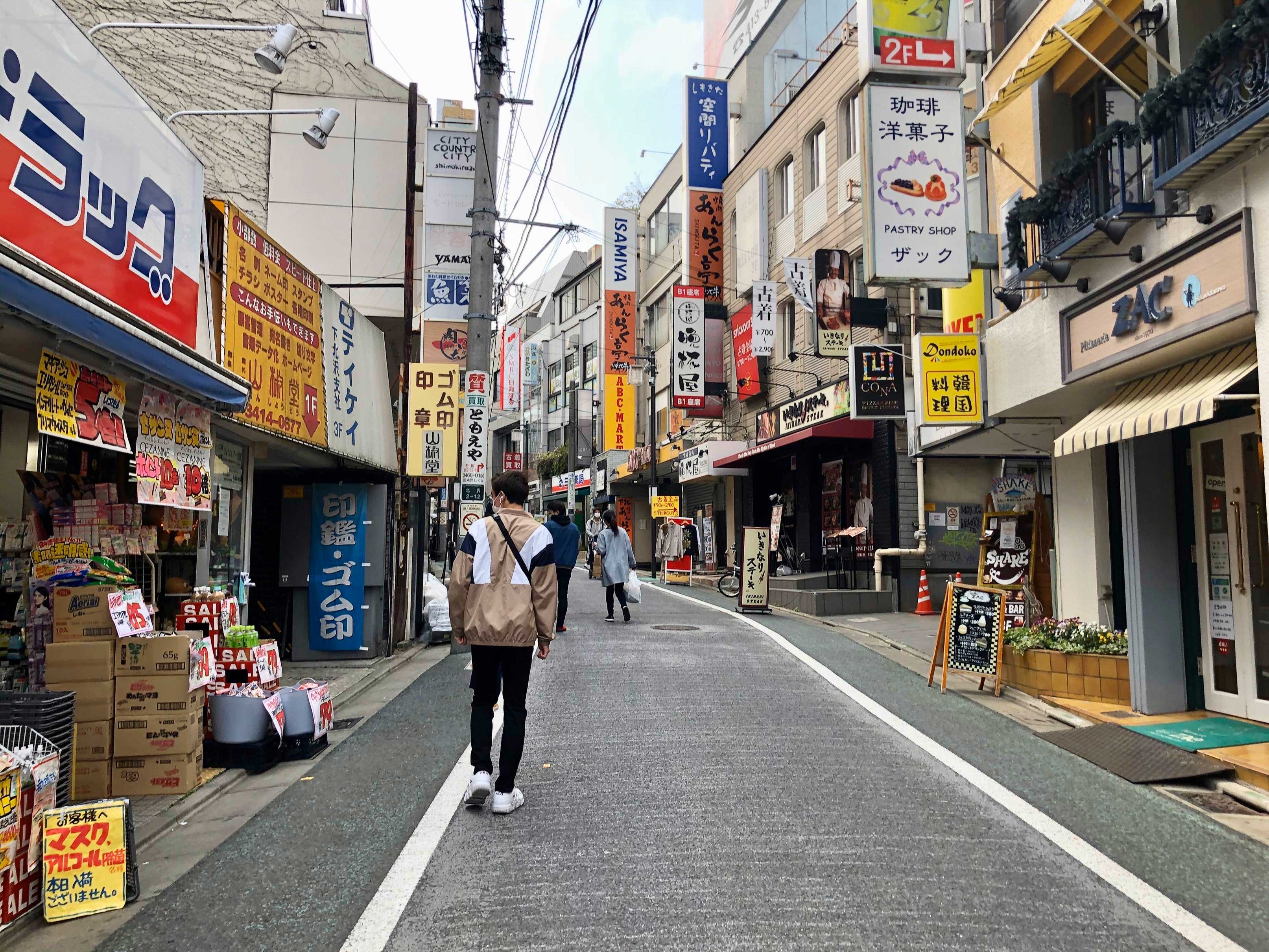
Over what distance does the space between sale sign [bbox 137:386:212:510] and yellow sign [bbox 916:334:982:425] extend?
7623 millimetres

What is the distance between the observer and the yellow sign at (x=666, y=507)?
99.1ft

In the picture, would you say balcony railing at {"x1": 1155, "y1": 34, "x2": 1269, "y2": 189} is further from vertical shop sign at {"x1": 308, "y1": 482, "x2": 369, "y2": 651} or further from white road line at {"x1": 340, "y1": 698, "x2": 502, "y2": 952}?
vertical shop sign at {"x1": 308, "y1": 482, "x2": 369, "y2": 651}

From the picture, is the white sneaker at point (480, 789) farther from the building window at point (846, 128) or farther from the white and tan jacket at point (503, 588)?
the building window at point (846, 128)

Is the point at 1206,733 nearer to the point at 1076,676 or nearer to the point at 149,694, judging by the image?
the point at 1076,676

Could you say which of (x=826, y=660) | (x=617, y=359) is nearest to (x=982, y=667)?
(x=826, y=660)

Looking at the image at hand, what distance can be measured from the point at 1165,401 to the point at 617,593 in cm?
950

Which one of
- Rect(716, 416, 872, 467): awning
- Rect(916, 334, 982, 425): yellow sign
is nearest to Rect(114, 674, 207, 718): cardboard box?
Rect(916, 334, 982, 425): yellow sign

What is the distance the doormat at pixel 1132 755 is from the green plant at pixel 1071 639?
1241 millimetres

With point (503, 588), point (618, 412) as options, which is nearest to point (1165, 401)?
point (503, 588)

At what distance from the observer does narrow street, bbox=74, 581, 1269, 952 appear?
368 centimetres

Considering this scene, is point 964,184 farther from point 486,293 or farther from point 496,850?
point 496,850

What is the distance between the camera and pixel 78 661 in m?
5.51

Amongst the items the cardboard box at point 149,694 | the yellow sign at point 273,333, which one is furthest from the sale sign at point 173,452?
the cardboard box at point 149,694

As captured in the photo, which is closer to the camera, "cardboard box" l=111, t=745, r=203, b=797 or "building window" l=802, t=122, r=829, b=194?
"cardboard box" l=111, t=745, r=203, b=797
